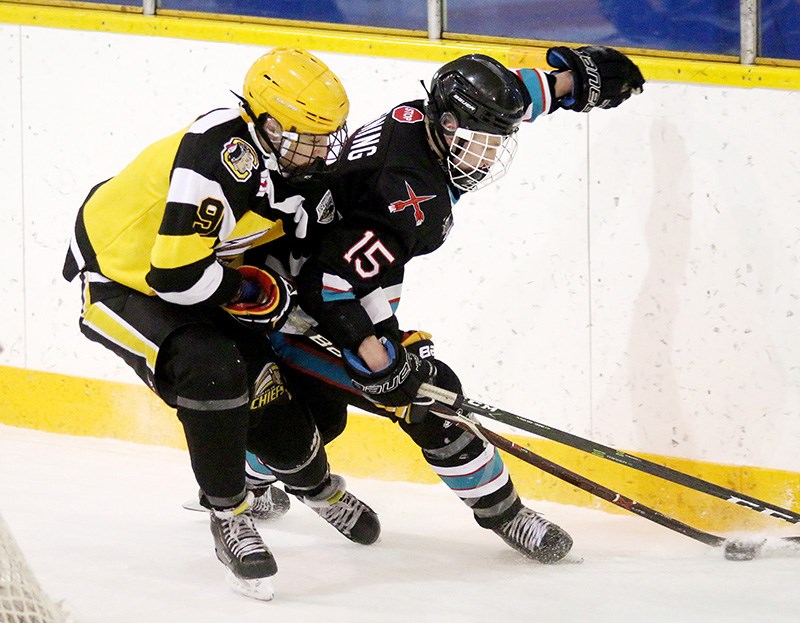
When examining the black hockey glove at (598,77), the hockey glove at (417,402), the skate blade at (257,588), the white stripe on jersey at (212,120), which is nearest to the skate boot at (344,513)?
the hockey glove at (417,402)

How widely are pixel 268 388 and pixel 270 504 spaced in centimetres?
62

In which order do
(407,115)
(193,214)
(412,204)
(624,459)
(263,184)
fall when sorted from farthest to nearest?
(624,459)
(407,115)
(412,204)
(263,184)
(193,214)

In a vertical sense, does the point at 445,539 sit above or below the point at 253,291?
below

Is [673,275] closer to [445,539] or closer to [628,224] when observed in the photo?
[628,224]

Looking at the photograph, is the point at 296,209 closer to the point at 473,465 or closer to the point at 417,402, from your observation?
the point at 417,402

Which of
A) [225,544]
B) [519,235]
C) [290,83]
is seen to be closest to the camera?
[290,83]

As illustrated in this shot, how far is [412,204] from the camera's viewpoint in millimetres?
2635

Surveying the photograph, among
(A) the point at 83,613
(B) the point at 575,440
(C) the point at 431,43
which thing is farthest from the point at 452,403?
(C) the point at 431,43

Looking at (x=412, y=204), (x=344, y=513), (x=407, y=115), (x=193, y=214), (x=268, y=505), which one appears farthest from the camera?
(x=268, y=505)

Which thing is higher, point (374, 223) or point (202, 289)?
point (374, 223)

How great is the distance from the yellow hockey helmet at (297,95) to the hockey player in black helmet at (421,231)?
216 mm

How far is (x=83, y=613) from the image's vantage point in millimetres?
2488

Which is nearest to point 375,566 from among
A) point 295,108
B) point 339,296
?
point 339,296

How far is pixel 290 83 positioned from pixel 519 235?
40.0 inches
